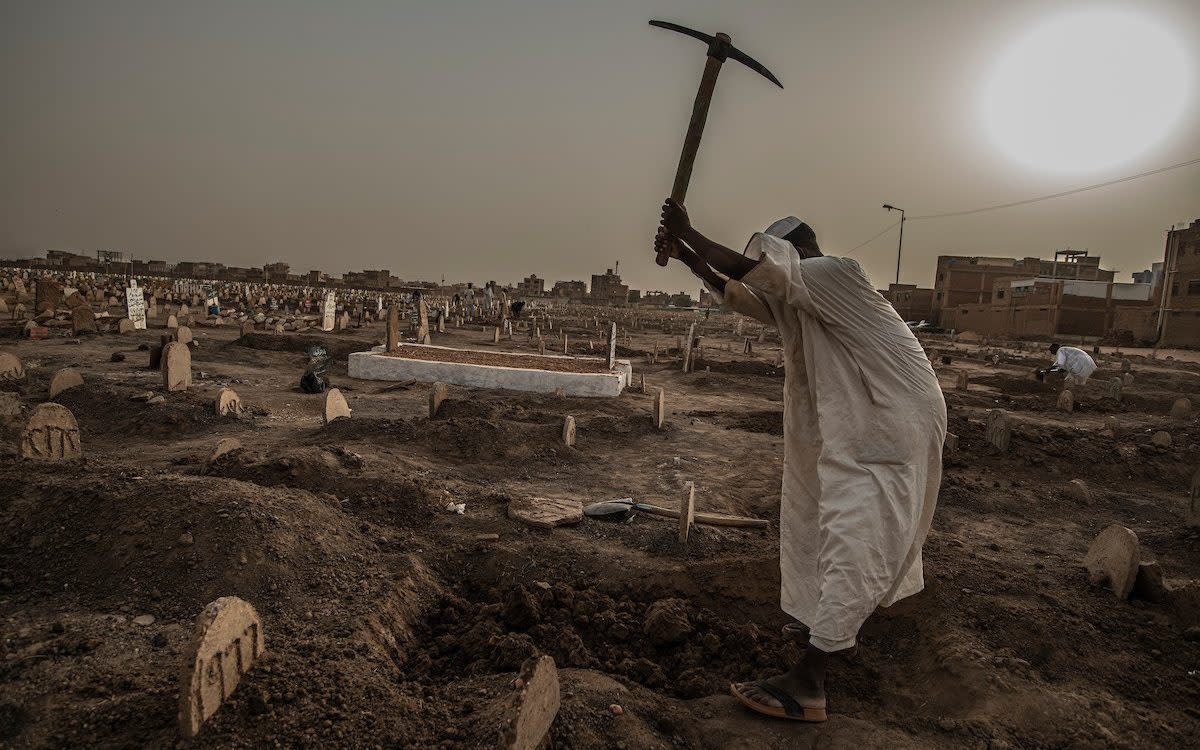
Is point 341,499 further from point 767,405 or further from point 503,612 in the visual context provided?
point 767,405

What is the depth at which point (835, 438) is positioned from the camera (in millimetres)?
2547

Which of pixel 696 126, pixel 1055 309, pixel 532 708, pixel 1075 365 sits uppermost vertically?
pixel 1055 309

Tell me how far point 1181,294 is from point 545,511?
35742mm

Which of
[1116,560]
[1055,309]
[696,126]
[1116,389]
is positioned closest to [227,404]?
[696,126]

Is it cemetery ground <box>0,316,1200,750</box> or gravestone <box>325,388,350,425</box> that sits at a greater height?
gravestone <box>325,388,350,425</box>

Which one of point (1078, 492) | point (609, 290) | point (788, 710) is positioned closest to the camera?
point (788, 710)

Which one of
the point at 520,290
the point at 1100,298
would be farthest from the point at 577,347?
the point at 520,290

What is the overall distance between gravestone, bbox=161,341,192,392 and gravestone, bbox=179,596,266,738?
23.7 ft

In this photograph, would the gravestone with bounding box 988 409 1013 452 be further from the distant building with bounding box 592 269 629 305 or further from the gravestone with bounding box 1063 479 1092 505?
the distant building with bounding box 592 269 629 305

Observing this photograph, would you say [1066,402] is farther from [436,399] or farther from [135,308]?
[135,308]

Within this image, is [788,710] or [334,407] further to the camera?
[334,407]

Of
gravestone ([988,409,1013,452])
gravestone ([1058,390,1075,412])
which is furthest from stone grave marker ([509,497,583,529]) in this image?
gravestone ([1058,390,1075,412])

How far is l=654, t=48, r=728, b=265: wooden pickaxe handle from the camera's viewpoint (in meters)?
3.27

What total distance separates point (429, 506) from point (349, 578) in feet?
4.25
